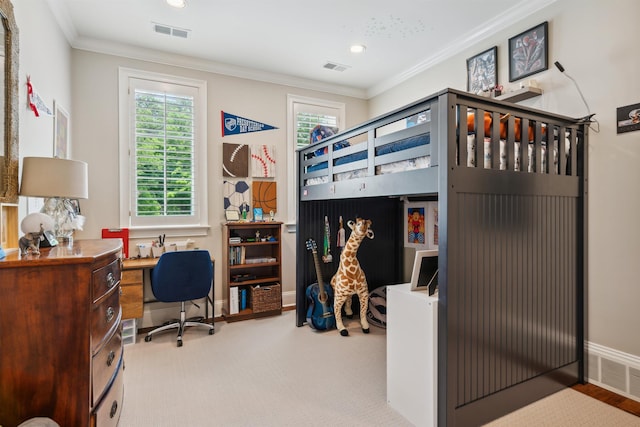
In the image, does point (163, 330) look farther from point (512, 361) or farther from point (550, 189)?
point (550, 189)

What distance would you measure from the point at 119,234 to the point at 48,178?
174 cm

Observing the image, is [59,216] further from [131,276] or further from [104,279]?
[131,276]

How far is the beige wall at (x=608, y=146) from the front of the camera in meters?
2.11

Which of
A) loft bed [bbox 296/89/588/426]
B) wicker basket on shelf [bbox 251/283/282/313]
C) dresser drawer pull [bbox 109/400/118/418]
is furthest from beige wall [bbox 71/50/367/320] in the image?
dresser drawer pull [bbox 109/400/118/418]

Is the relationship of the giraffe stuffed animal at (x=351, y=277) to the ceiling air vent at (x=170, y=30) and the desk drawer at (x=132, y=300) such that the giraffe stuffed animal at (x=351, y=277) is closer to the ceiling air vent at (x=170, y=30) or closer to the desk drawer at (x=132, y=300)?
the desk drawer at (x=132, y=300)

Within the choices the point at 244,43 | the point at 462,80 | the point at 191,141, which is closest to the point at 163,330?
the point at 191,141

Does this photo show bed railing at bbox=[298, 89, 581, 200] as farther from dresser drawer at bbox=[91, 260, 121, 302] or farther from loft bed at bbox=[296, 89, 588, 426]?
dresser drawer at bbox=[91, 260, 121, 302]

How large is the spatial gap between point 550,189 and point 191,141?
10.7ft

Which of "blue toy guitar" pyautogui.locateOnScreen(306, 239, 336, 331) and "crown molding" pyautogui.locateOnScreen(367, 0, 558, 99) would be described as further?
"blue toy guitar" pyautogui.locateOnScreen(306, 239, 336, 331)

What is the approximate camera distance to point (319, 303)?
3.35 metres

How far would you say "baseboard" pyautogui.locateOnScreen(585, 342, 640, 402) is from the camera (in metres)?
2.07

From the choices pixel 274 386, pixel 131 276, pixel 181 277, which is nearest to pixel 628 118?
pixel 274 386

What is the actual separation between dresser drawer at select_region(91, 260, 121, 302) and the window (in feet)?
6.00

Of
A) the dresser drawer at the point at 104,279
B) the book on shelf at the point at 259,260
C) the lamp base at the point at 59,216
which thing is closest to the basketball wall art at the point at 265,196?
the book on shelf at the point at 259,260
